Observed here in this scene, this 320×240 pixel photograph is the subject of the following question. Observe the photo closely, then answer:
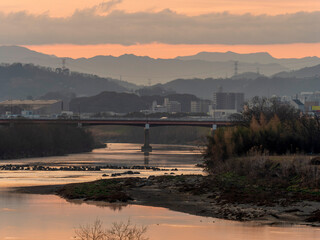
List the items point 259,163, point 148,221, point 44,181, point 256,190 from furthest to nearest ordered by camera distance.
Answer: point 44,181 < point 259,163 < point 256,190 < point 148,221

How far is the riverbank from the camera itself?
64.3 meters

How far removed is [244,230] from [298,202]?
10149 millimetres

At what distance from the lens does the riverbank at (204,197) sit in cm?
6431

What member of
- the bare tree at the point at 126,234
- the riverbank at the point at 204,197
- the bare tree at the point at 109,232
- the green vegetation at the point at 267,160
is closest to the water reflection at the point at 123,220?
the bare tree at the point at 109,232

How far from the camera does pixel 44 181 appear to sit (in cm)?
10650

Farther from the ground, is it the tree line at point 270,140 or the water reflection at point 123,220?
the tree line at point 270,140

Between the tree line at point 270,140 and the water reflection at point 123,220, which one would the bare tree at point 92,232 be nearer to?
the water reflection at point 123,220

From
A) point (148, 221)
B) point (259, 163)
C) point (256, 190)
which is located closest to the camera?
point (148, 221)

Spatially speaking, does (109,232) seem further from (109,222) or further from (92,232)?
(109,222)

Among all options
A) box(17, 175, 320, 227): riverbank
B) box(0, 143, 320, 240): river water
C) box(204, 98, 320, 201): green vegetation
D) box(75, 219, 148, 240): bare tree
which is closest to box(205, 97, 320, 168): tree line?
box(204, 98, 320, 201): green vegetation

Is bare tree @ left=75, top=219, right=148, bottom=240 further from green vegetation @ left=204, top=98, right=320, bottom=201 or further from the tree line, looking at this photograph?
the tree line

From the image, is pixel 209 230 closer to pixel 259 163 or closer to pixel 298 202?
pixel 298 202

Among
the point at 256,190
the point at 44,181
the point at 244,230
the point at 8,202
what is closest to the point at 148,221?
the point at 244,230

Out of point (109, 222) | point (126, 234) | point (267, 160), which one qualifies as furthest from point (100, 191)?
point (126, 234)
